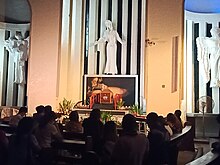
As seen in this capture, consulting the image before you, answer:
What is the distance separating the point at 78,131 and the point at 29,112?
580cm

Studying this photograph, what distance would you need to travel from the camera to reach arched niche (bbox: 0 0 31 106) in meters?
14.5

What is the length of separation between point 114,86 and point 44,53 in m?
2.49

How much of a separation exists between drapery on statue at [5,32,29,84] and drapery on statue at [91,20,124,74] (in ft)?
13.6

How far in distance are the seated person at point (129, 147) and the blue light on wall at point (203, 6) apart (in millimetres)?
9297

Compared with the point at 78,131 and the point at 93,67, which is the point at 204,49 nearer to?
the point at 93,67

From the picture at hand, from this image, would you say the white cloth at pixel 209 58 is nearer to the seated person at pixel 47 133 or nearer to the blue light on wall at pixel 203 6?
the blue light on wall at pixel 203 6

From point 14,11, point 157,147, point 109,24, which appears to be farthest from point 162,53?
point 14,11

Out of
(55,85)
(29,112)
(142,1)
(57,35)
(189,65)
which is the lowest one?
(29,112)

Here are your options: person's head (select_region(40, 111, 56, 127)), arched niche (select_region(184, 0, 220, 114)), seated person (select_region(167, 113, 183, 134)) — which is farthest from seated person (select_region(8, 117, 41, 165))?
arched niche (select_region(184, 0, 220, 114))

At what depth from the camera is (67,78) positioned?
1192 cm

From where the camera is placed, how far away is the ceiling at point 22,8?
1234cm

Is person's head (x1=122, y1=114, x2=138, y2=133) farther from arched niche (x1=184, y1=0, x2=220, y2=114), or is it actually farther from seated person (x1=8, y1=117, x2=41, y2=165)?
arched niche (x1=184, y1=0, x2=220, y2=114)

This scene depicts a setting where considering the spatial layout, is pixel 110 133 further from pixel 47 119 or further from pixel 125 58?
pixel 125 58

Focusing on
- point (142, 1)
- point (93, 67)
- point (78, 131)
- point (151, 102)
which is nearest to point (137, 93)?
point (151, 102)
